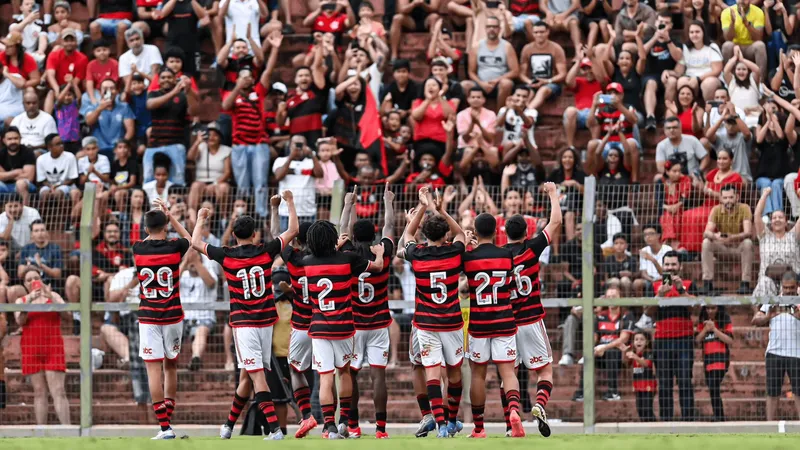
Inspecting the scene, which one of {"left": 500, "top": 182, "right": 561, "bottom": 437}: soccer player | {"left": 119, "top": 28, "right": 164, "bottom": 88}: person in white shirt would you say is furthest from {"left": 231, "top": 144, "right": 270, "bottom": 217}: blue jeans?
{"left": 500, "top": 182, "right": 561, "bottom": 437}: soccer player

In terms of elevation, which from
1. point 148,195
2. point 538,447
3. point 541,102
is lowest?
point 538,447

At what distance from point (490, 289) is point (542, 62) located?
795 cm

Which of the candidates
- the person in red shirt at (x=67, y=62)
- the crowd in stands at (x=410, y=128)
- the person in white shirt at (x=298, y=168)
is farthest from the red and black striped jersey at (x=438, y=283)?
the person in red shirt at (x=67, y=62)

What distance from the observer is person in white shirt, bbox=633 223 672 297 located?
1556cm

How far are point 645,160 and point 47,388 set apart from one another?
8.22 m

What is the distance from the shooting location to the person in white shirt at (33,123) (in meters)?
19.6

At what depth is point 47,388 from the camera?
16141 millimetres

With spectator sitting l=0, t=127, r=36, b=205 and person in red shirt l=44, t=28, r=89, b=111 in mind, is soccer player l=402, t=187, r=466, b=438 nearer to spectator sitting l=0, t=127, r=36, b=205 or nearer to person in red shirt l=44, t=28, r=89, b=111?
spectator sitting l=0, t=127, r=36, b=205

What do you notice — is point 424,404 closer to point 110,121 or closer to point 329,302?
point 329,302

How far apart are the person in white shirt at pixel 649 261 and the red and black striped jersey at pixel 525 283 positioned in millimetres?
2804

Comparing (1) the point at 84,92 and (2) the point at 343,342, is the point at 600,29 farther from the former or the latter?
(2) the point at 343,342

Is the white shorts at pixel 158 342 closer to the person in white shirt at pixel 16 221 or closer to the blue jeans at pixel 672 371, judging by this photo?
the person in white shirt at pixel 16 221

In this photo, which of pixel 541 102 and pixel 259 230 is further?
pixel 541 102

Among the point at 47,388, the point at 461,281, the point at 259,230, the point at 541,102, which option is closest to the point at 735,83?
the point at 541,102
